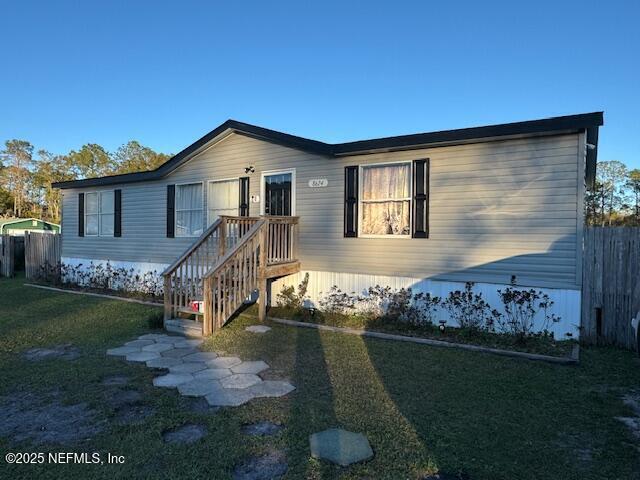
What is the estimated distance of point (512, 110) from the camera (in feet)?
43.2

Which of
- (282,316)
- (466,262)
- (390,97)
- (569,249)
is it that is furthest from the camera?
(390,97)

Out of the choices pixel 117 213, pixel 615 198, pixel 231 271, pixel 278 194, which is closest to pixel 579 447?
pixel 231 271

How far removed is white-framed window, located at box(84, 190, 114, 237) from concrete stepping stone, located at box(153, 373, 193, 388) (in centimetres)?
880

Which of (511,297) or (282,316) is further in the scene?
(282,316)

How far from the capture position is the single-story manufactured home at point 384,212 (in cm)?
602

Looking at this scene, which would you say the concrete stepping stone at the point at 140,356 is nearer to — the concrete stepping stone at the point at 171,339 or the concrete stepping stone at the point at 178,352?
the concrete stepping stone at the point at 178,352

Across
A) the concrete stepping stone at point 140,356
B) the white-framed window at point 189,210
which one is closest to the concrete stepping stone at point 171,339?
the concrete stepping stone at point 140,356

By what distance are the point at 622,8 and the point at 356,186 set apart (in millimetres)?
6193

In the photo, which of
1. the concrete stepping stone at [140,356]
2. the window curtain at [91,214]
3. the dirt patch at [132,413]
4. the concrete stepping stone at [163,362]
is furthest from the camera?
the window curtain at [91,214]

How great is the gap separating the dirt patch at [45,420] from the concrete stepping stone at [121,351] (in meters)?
1.39

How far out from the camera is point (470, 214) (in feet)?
21.7

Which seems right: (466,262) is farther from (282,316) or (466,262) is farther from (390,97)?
(390,97)

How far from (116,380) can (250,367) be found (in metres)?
1.42

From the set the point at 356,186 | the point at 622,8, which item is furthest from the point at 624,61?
the point at 356,186
